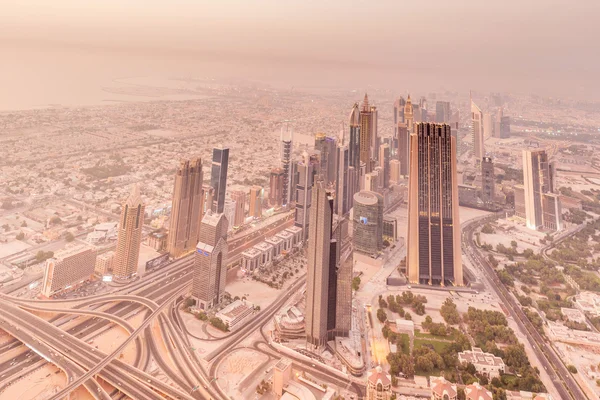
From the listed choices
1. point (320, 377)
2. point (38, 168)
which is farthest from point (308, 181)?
point (38, 168)

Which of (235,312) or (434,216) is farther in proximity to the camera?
(434,216)

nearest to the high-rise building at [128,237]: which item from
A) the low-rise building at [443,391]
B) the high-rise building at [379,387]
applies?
the high-rise building at [379,387]

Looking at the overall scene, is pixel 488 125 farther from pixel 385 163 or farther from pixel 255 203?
pixel 255 203

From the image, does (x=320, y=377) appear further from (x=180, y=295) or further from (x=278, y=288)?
(x=180, y=295)

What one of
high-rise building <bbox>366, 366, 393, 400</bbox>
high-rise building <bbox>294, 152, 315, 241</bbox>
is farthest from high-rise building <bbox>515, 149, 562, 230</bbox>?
high-rise building <bbox>366, 366, 393, 400</bbox>

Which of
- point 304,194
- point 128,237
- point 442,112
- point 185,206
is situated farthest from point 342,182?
point 442,112

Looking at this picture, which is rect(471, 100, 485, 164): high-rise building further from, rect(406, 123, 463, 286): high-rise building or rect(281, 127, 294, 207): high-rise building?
rect(281, 127, 294, 207): high-rise building
